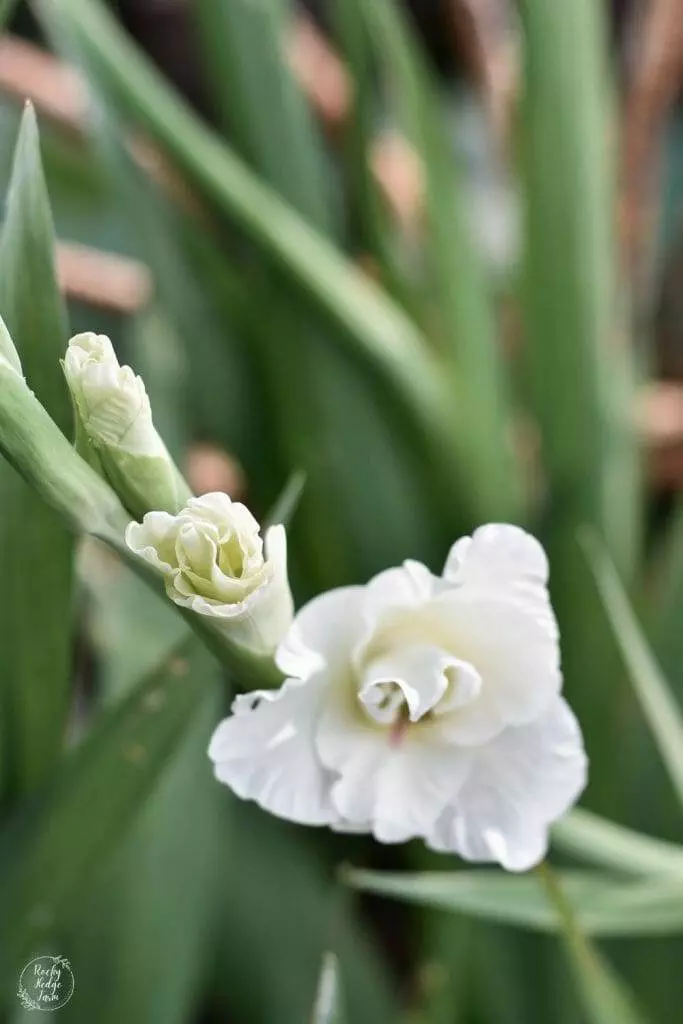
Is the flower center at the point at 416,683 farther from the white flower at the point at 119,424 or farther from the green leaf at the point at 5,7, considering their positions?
the green leaf at the point at 5,7

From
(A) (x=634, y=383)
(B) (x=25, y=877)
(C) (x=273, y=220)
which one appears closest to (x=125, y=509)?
(B) (x=25, y=877)

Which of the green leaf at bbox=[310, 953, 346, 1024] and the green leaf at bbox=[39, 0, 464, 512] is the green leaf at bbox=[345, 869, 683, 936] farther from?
the green leaf at bbox=[39, 0, 464, 512]

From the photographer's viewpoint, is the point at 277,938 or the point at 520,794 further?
the point at 277,938

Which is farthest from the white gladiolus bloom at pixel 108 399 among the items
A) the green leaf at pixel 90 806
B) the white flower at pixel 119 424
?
the green leaf at pixel 90 806

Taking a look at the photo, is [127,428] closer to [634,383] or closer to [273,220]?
[273,220]

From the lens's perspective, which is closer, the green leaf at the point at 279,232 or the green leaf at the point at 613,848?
the green leaf at the point at 613,848

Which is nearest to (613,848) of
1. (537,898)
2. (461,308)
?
(537,898)

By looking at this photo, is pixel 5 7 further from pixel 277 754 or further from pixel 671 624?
pixel 671 624
